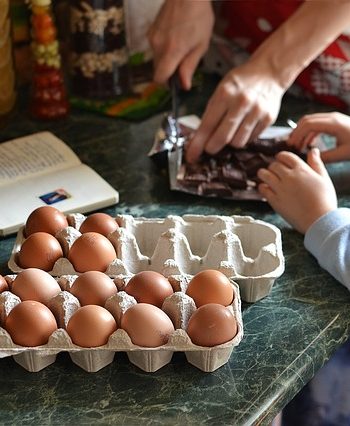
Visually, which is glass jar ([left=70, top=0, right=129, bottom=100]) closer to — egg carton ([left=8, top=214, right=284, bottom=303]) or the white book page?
the white book page

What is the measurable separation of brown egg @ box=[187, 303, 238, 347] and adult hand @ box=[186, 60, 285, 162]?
541mm

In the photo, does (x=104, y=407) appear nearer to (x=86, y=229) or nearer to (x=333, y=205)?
(x=86, y=229)

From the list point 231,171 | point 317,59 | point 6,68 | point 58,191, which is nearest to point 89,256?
point 58,191

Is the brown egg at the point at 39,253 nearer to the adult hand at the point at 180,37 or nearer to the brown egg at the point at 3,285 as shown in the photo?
the brown egg at the point at 3,285

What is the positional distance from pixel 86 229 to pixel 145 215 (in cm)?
20

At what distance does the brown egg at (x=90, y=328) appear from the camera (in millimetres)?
951

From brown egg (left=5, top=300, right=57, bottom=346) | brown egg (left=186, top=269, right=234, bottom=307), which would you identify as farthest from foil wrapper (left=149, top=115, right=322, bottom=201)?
brown egg (left=5, top=300, right=57, bottom=346)

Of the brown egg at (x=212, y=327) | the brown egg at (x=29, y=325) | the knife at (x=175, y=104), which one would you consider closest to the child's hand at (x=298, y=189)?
the knife at (x=175, y=104)

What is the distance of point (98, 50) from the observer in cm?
171

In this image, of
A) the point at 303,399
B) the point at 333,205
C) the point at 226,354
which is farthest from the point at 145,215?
the point at 303,399

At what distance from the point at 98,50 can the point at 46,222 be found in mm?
661

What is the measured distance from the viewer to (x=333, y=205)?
127 centimetres

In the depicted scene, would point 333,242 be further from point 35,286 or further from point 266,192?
point 35,286

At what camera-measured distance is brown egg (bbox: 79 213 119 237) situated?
3.80ft
